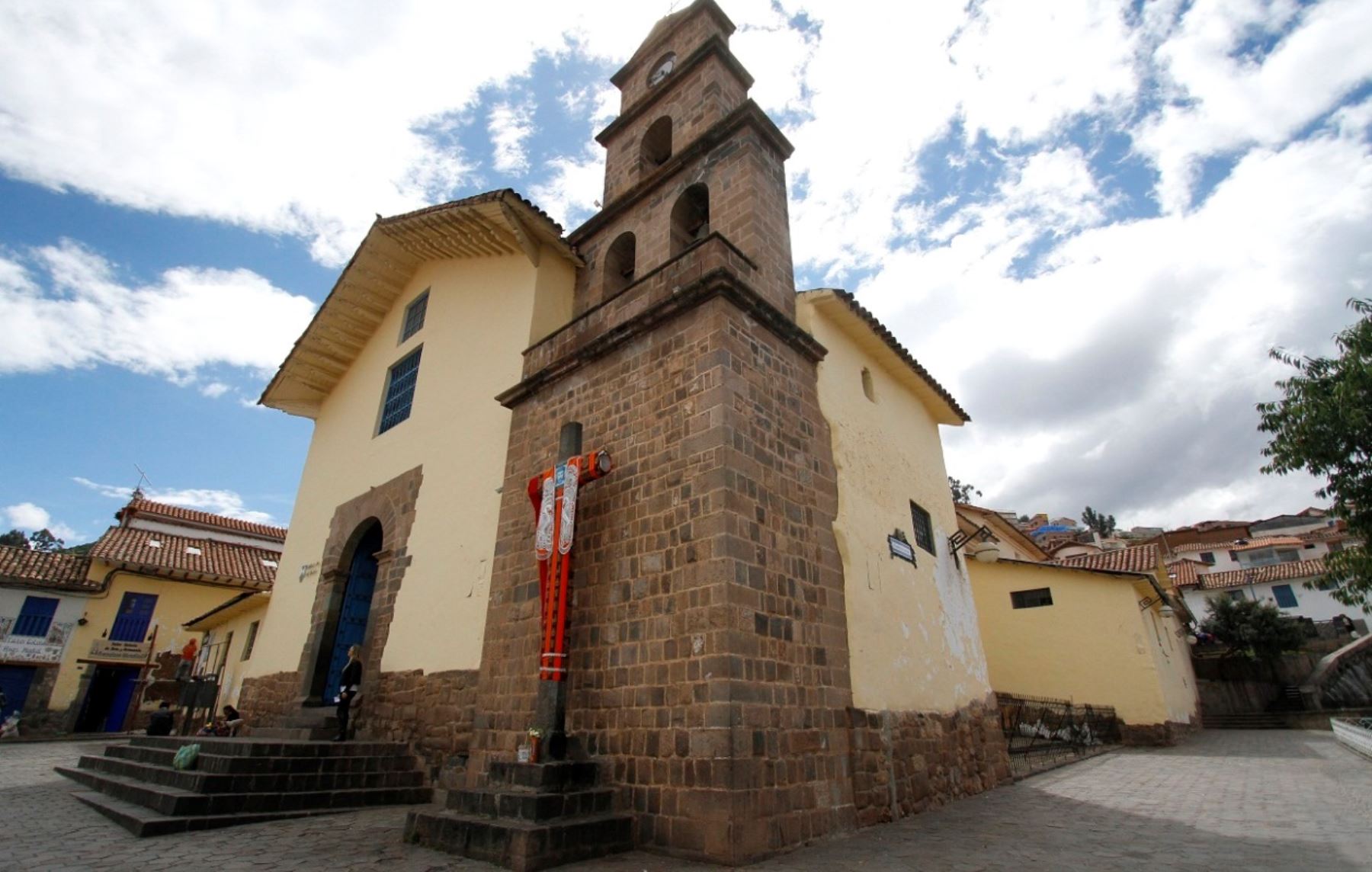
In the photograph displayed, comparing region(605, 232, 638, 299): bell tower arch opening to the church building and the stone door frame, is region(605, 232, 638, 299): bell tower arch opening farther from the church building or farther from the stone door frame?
the stone door frame

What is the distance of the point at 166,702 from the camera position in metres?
13.4

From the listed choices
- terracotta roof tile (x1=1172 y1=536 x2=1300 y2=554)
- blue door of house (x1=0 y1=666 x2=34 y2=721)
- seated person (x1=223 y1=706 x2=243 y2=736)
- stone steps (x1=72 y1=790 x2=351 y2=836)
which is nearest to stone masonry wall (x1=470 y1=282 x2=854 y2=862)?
stone steps (x1=72 y1=790 x2=351 y2=836)

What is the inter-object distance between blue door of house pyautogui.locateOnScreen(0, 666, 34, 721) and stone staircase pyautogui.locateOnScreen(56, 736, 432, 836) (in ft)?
53.8

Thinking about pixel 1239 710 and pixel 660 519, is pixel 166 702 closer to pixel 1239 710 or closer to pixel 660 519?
pixel 660 519

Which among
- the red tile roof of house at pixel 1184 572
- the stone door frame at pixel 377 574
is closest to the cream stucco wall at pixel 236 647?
the stone door frame at pixel 377 574

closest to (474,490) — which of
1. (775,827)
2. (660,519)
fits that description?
(660,519)

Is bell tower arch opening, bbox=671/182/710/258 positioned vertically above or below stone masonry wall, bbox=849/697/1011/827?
above

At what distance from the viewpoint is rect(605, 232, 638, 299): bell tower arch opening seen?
391 inches

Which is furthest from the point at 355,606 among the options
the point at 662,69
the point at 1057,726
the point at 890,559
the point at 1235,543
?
the point at 1235,543

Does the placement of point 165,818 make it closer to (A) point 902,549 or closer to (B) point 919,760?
(B) point 919,760

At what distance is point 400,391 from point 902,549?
30.4 ft

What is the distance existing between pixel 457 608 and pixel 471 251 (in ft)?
20.5

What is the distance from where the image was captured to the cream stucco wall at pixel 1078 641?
13.9 m

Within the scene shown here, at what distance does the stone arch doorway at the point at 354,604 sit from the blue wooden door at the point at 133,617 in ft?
53.1
